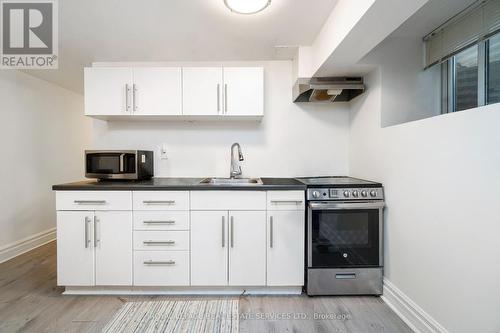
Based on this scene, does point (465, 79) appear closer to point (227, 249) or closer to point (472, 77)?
point (472, 77)

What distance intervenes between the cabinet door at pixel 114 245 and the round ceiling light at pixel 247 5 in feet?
5.70

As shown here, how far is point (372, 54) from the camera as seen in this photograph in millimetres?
2004

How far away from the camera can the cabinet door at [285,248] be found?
1980 mm

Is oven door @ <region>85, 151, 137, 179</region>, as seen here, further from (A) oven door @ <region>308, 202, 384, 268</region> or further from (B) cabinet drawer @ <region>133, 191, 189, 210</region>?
(A) oven door @ <region>308, 202, 384, 268</region>

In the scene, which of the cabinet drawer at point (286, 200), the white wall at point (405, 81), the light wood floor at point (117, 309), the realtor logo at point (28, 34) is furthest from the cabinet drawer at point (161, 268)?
the white wall at point (405, 81)

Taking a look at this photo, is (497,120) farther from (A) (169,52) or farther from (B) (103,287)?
(B) (103,287)

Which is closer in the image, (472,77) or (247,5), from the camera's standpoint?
(247,5)

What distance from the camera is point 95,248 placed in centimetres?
197

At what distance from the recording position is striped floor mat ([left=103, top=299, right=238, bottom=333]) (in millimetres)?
1626

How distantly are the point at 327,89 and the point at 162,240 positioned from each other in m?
1.98

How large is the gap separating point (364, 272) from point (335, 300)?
0.33 m

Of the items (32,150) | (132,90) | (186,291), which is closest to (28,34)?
(132,90)

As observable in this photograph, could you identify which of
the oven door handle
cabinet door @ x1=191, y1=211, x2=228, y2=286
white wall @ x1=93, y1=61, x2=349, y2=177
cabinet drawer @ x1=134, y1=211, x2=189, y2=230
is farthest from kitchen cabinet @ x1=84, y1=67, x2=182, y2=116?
the oven door handle

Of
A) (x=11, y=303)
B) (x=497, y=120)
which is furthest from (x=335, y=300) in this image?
(x=11, y=303)
